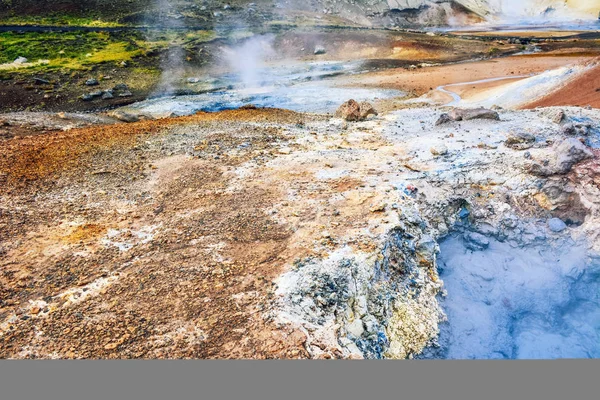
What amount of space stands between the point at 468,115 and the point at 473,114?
0.42 ft

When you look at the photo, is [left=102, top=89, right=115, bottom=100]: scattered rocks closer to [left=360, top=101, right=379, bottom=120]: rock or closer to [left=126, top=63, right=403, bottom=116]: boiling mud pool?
[left=126, top=63, right=403, bottom=116]: boiling mud pool

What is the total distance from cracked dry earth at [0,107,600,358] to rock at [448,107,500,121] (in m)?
0.29

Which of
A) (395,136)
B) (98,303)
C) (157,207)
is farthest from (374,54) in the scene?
(98,303)

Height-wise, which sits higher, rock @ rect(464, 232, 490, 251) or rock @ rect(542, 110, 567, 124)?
rock @ rect(542, 110, 567, 124)

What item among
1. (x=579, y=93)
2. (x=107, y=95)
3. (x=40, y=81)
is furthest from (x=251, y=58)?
(x=579, y=93)

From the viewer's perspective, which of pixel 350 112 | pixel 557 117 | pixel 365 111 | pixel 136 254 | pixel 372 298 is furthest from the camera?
pixel 365 111

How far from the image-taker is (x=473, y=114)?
35.4ft

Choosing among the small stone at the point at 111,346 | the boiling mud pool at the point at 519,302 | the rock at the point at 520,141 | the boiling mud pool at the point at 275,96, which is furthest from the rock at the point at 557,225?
the boiling mud pool at the point at 275,96

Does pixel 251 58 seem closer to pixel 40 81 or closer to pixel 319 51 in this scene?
pixel 319 51

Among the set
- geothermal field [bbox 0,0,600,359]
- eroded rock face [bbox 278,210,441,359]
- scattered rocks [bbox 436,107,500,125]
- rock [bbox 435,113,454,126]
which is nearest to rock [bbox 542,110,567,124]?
geothermal field [bbox 0,0,600,359]

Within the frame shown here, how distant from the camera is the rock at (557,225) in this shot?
25.3 ft

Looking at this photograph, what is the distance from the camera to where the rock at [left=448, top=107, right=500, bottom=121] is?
35.0 feet

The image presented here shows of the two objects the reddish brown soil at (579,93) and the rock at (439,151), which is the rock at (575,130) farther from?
the reddish brown soil at (579,93)

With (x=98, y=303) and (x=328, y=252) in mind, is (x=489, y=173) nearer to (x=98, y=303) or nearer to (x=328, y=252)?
(x=328, y=252)
